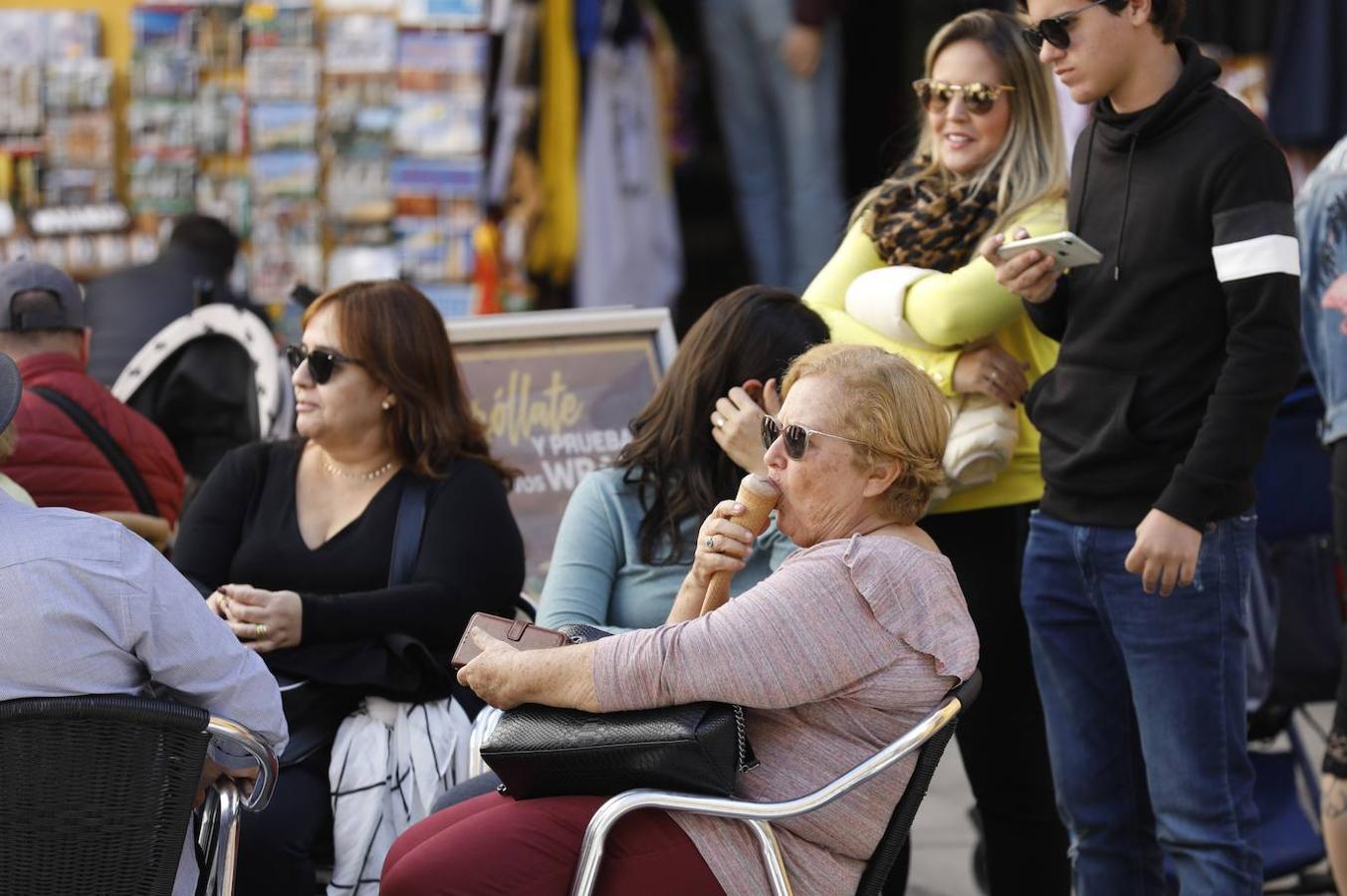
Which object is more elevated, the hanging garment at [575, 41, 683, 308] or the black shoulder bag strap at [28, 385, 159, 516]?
the hanging garment at [575, 41, 683, 308]

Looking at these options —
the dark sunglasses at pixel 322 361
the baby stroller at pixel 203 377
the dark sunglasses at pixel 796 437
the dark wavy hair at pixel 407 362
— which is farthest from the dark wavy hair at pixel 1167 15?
the baby stroller at pixel 203 377

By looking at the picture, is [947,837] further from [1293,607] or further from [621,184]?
[621,184]

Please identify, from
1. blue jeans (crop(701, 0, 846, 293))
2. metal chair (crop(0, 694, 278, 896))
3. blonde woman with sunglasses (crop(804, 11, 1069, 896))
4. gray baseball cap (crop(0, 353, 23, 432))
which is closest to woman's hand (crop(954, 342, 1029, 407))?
blonde woman with sunglasses (crop(804, 11, 1069, 896))

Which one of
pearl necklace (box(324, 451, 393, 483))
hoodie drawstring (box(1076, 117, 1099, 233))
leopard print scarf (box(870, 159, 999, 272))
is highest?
hoodie drawstring (box(1076, 117, 1099, 233))

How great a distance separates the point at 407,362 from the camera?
12.6 feet

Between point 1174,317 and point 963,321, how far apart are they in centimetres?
48

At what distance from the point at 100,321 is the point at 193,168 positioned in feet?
4.56

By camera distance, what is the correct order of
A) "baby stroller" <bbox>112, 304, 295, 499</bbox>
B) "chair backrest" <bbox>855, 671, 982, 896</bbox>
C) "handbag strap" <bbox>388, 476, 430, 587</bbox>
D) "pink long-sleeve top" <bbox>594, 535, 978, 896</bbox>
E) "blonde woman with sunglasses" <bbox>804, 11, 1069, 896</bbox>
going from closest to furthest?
"pink long-sleeve top" <bbox>594, 535, 978, 896</bbox>
"chair backrest" <bbox>855, 671, 982, 896</bbox>
"blonde woman with sunglasses" <bbox>804, 11, 1069, 896</bbox>
"handbag strap" <bbox>388, 476, 430, 587</bbox>
"baby stroller" <bbox>112, 304, 295, 499</bbox>

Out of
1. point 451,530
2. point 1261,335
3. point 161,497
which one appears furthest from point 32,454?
point 1261,335

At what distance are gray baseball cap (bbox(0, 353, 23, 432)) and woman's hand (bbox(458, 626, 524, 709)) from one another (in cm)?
80

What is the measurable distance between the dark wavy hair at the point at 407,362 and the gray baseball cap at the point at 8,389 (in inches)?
46.3

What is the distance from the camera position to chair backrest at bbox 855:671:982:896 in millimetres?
2621

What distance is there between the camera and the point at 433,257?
7055 millimetres

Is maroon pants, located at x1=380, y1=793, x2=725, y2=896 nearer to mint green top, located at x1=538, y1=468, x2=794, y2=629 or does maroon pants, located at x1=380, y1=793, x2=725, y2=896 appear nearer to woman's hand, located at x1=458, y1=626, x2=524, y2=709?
woman's hand, located at x1=458, y1=626, x2=524, y2=709
